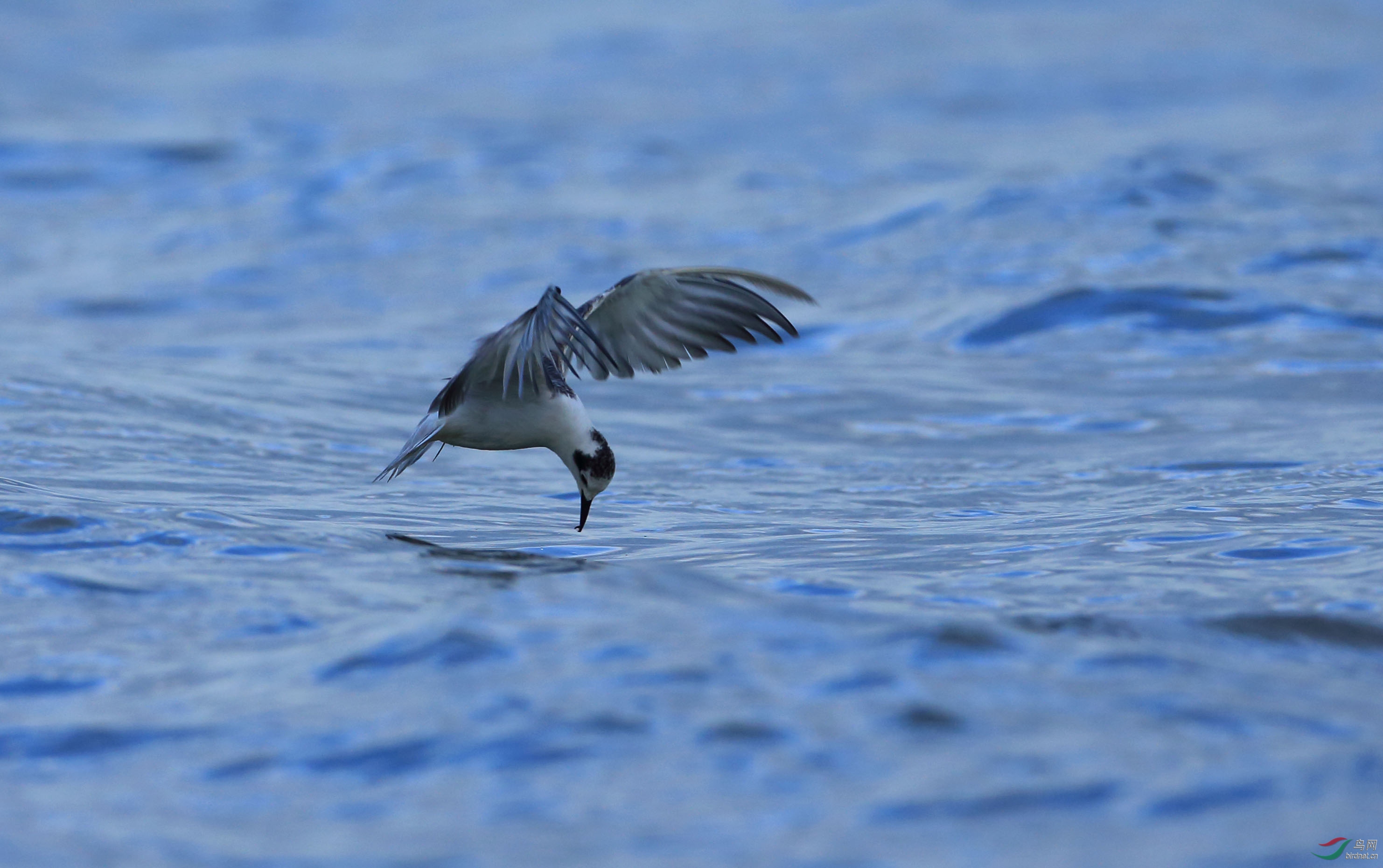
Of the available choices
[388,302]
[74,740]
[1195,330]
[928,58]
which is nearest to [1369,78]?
[928,58]

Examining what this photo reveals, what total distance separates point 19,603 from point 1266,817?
366cm

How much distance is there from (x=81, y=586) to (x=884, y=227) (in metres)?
9.04

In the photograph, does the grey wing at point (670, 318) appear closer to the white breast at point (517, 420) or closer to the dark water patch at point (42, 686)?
the white breast at point (517, 420)

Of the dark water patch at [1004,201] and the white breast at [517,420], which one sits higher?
the dark water patch at [1004,201]

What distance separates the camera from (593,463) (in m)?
6.36

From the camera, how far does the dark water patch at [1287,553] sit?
5.91 metres

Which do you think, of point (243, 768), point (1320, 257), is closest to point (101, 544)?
point (243, 768)

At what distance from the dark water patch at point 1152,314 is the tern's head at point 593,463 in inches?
184

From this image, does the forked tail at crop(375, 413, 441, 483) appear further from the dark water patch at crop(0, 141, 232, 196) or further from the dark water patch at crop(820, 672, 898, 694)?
the dark water patch at crop(0, 141, 232, 196)

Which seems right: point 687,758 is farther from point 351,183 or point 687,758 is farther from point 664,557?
point 351,183

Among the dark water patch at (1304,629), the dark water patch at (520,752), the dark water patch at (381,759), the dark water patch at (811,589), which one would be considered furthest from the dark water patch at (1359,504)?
the dark water patch at (381,759)

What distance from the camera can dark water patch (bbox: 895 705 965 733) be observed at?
4238 millimetres

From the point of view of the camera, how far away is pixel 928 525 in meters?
6.79

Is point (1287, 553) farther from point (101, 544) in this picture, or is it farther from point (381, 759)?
point (101, 544)
